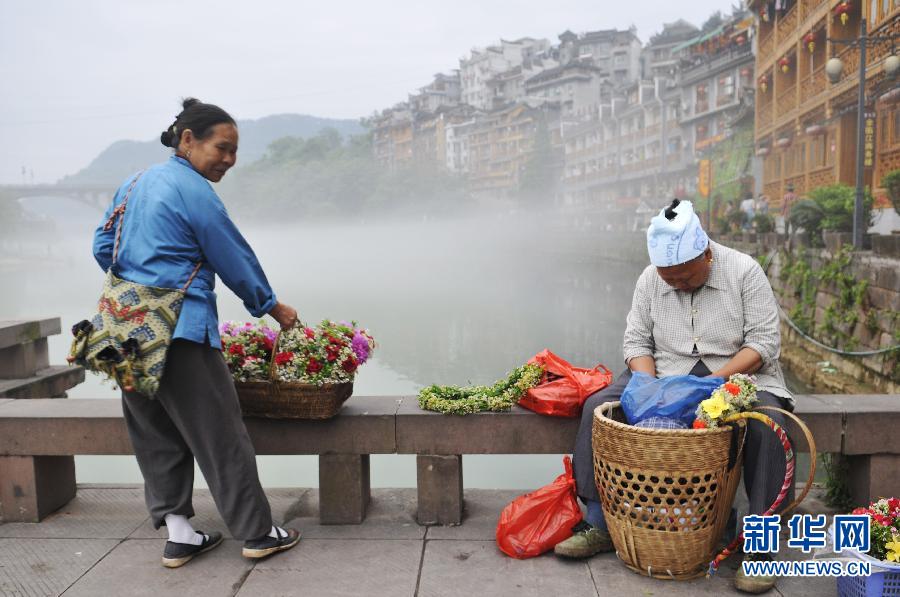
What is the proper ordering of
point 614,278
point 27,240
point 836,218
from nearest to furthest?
point 836,218, point 614,278, point 27,240

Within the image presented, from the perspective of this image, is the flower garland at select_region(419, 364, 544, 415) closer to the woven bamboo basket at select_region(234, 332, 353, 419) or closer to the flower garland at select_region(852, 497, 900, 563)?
the woven bamboo basket at select_region(234, 332, 353, 419)

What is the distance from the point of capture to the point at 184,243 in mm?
2629

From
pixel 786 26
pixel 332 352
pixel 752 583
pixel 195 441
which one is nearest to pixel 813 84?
pixel 786 26

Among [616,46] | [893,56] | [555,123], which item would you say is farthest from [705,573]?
[616,46]

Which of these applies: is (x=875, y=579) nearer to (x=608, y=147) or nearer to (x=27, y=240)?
(x=608, y=147)

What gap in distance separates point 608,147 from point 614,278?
23.1 meters

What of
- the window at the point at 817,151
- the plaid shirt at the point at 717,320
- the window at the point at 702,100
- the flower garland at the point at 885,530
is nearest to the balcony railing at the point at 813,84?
the window at the point at 817,151

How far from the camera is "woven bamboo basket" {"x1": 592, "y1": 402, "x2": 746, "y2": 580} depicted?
2469 millimetres

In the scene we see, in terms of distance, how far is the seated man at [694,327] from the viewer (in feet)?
9.23

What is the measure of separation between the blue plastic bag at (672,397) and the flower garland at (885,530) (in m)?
0.62

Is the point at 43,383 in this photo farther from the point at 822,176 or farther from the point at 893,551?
the point at 822,176

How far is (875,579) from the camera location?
7.37 feet

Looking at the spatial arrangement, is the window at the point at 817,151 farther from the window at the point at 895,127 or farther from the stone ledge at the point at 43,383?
the stone ledge at the point at 43,383

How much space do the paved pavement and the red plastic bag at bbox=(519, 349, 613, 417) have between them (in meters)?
0.59
